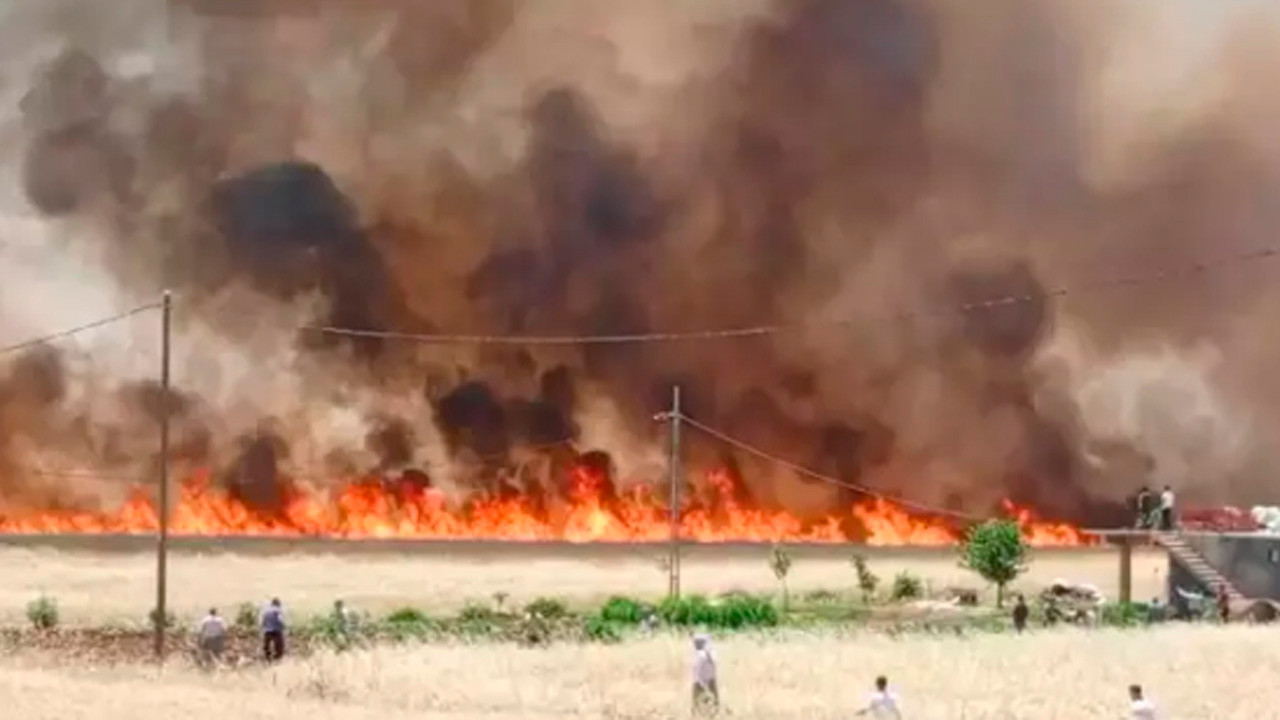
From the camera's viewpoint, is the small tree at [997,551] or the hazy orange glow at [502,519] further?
the hazy orange glow at [502,519]

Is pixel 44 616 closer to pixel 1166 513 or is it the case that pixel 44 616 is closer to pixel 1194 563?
pixel 1194 563

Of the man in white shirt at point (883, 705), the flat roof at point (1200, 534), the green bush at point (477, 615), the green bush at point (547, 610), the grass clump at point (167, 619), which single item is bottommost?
the grass clump at point (167, 619)

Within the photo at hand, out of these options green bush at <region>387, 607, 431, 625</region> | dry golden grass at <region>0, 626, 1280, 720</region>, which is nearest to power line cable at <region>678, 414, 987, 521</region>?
green bush at <region>387, 607, 431, 625</region>

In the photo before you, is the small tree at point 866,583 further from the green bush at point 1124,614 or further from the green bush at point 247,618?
the green bush at point 247,618

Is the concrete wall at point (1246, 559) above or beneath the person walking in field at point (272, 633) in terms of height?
above

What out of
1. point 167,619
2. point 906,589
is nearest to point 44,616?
point 167,619

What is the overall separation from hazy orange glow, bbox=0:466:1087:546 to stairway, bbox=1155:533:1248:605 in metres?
22.7

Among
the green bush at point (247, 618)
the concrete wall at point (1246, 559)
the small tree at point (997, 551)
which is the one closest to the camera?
the green bush at point (247, 618)

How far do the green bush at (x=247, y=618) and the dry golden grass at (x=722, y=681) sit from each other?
9.19 m

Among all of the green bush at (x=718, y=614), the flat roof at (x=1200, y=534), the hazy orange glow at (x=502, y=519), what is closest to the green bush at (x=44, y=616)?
the green bush at (x=718, y=614)

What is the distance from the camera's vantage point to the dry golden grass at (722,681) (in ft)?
112

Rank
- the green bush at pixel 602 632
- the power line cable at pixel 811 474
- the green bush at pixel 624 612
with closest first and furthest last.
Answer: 1. the green bush at pixel 602 632
2. the green bush at pixel 624 612
3. the power line cable at pixel 811 474

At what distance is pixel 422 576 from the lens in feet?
252

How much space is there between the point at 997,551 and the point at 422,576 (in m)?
23.5
